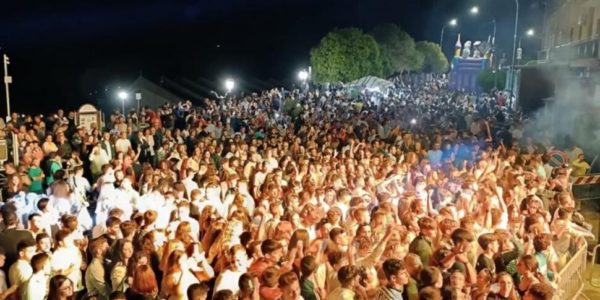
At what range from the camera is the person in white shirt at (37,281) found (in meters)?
5.43

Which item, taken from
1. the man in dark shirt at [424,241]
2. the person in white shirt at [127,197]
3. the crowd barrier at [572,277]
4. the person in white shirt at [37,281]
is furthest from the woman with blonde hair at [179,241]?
the crowd barrier at [572,277]

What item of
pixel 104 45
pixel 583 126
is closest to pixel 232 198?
pixel 583 126

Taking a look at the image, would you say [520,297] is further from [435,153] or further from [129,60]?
[129,60]

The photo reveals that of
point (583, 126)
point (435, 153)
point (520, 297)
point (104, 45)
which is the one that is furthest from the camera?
point (104, 45)

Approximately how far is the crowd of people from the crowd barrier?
4.7 inches

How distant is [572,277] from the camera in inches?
298

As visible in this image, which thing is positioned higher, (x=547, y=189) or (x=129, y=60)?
(x=129, y=60)

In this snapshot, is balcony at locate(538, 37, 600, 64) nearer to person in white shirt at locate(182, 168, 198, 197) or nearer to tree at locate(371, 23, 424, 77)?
person in white shirt at locate(182, 168, 198, 197)

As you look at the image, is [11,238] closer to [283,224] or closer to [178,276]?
[178,276]

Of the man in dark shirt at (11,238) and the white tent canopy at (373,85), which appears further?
the white tent canopy at (373,85)

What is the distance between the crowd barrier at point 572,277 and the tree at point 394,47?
5911cm

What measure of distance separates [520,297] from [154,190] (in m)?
5.30

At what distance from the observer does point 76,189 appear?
31.4 ft

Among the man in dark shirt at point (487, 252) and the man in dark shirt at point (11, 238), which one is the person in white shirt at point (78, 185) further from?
the man in dark shirt at point (487, 252)
